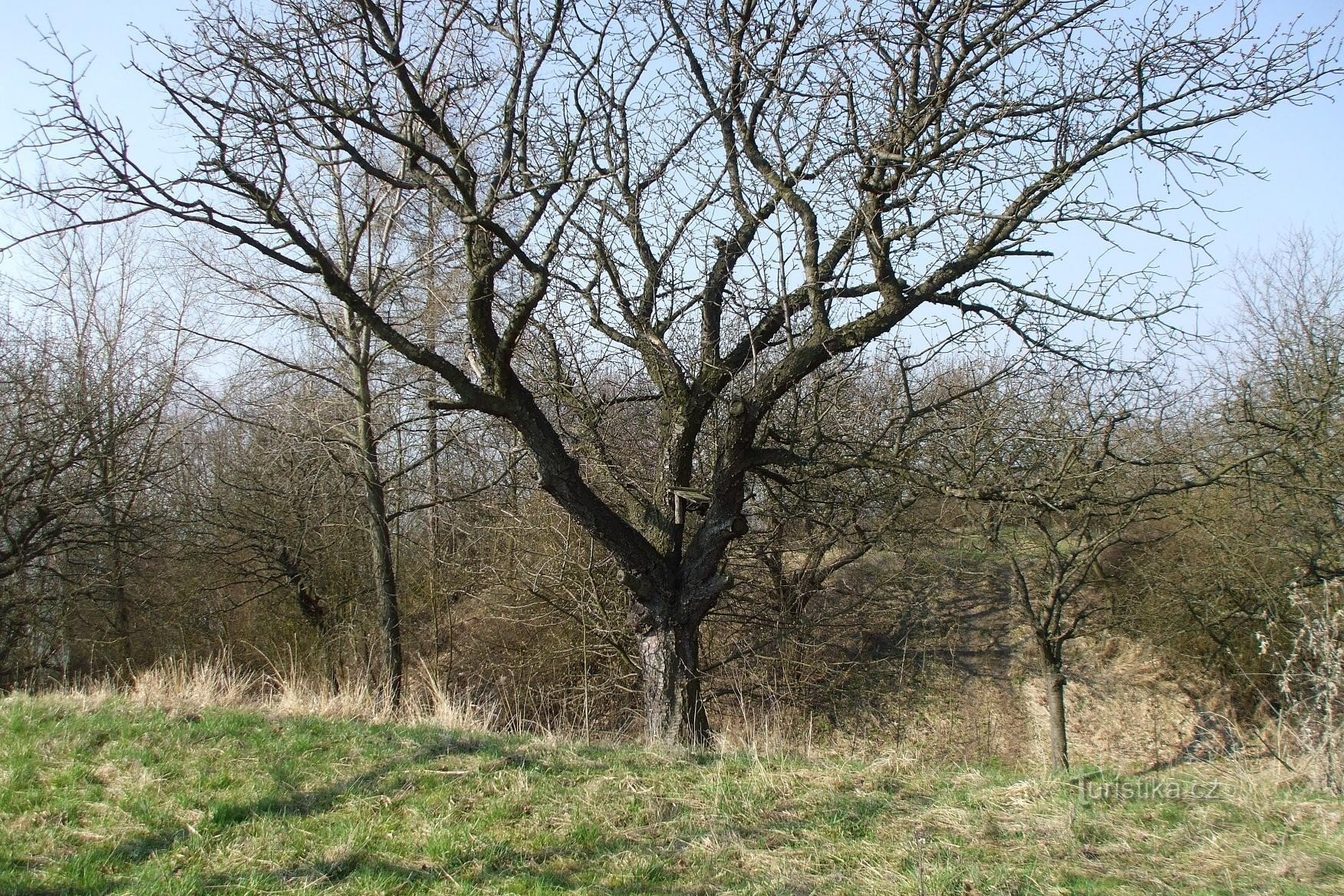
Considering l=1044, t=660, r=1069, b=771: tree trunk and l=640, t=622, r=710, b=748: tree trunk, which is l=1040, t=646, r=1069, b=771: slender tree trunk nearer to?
l=1044, t=660, r=1069, b=771: tree trunk

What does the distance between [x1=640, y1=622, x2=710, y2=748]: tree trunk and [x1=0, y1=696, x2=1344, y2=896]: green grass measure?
2.08 meters

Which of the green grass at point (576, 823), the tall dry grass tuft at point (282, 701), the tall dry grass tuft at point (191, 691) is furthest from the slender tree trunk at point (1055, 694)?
the tall dry grass tuft at point (191, 691)

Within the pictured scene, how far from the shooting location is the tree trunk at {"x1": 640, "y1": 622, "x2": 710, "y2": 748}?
7.40 m

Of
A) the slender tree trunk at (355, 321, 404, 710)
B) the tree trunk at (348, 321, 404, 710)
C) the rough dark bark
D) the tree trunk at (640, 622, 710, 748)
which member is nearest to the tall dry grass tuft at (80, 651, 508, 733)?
the tree trunk at (640, 622, 710, 748)

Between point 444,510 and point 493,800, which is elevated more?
point 444,510

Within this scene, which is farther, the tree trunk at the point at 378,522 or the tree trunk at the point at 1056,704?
the tree trunk at the point at 1056,704

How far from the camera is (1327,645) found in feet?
14.4

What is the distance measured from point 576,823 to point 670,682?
11.3 feet

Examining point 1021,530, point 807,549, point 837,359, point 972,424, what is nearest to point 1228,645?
point 1021,530

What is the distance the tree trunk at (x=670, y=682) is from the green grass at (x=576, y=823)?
6.84 feet

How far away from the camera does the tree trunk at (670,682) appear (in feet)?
24.3

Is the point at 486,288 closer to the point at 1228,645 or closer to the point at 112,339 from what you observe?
the point at 1228,645

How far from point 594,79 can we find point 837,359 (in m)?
3.18

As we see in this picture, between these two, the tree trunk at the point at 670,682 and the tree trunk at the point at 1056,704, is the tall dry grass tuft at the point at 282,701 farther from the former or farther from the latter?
the tree trunk at the point at 1056,704
